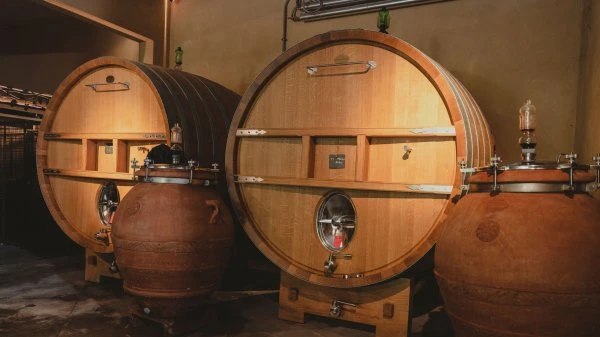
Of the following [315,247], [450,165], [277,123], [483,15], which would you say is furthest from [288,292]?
[483,15]

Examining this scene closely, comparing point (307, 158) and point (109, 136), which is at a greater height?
point (109, 136)

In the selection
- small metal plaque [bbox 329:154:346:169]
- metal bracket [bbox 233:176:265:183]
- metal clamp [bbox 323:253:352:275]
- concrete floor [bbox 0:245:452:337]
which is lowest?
concrete floor [bbox 0:245:452:337]

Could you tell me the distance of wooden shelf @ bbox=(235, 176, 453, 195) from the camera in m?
2.92

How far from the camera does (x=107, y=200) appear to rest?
14.4 feet

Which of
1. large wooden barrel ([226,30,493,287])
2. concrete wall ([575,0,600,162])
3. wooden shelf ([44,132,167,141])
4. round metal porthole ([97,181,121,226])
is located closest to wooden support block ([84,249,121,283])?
round metal porthole ([97,181,121,226])

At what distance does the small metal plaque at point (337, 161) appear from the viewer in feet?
11.0

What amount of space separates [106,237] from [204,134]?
4.01 ft

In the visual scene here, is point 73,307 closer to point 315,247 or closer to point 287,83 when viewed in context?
point 315,247

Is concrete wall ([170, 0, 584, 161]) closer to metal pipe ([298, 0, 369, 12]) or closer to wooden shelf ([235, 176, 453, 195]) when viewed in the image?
metal pipe ([298, 0, 369, 12])

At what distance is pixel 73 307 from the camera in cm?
367

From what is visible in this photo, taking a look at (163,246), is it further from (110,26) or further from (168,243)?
(110,26)

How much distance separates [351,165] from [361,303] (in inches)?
37.6

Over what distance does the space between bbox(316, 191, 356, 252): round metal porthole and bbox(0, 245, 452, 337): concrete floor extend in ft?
2.05

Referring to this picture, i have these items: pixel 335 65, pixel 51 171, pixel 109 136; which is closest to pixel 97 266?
pixel 51 171
